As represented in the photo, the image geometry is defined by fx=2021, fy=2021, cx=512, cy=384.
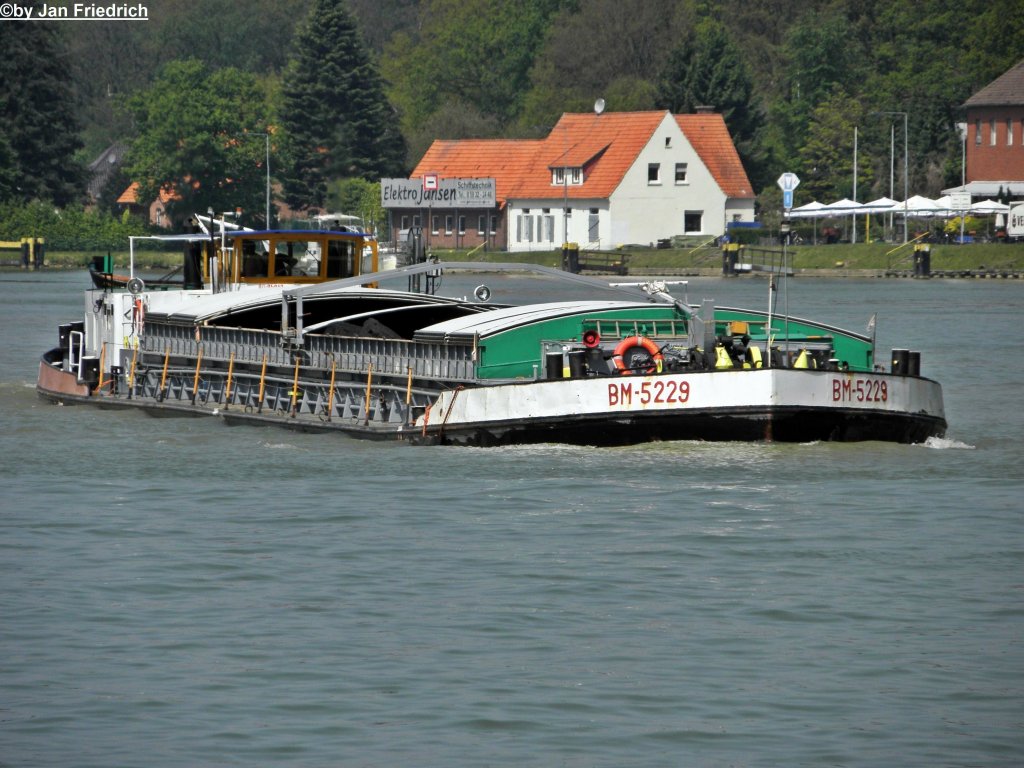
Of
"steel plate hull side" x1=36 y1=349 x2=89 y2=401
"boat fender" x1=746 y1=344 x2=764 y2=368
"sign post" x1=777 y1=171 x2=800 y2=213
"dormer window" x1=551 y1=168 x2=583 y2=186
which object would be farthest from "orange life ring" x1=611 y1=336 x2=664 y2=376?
"dormer window" x1=551 y1=168 x2=583 y2=186

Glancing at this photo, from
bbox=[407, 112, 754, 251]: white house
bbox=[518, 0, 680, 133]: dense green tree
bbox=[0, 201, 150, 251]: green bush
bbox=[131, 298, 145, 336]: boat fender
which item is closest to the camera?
bbox=[131, 298, 145, 336]: boat fender

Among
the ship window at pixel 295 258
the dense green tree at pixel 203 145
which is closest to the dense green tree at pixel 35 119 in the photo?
the dense green tree at pixel 203 145

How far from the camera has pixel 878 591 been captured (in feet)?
64.4

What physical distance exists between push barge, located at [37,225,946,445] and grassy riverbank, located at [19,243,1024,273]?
176 feet

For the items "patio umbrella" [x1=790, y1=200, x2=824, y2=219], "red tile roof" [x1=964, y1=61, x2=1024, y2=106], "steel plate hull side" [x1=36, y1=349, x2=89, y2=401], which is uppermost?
"red tile roof" [x1=964, y1=61, x2=1024, y2=106]

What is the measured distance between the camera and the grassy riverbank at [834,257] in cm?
9612

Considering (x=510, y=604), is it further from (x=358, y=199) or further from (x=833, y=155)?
(x=833, y=155)

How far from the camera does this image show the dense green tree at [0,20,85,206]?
128m

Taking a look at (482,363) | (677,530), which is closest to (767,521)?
(677,530)

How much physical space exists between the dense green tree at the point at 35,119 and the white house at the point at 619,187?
26890 millimetres

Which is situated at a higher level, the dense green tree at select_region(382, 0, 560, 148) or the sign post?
the dense green tree at select_region(382, 0, 560, 148)

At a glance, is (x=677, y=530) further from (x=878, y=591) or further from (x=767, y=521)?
(x=878, y=591)

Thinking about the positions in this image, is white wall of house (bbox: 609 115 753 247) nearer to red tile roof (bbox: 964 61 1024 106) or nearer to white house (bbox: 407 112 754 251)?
white house (bbox: 407 112 754 251)

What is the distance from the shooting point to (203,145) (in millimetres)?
120125
